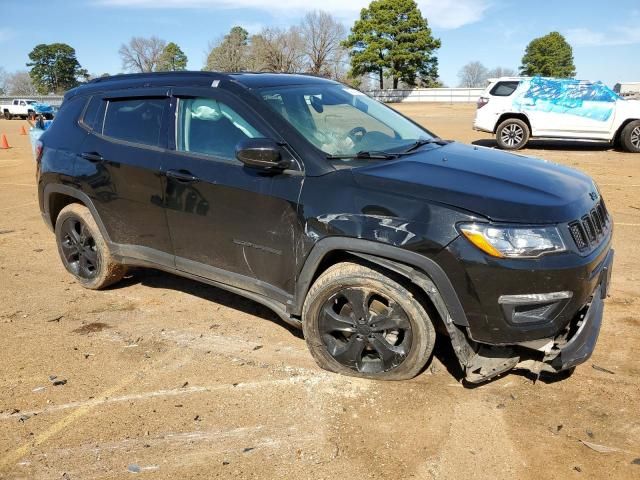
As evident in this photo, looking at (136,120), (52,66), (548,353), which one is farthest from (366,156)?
(52,66)

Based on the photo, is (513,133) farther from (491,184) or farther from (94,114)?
(491,184)

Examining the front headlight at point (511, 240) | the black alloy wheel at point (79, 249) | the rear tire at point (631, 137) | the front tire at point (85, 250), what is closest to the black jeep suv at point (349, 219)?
the front headlight at point (511, 240)

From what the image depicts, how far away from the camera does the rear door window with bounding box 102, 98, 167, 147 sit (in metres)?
4.12

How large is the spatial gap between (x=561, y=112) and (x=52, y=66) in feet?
317

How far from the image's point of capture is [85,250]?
494 cm

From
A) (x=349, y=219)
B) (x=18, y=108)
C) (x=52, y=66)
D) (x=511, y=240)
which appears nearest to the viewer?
(x=511, y=240)

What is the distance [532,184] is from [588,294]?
675 millimetres

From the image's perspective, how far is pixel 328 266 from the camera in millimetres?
3438

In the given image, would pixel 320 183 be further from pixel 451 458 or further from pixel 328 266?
pixel 451 458

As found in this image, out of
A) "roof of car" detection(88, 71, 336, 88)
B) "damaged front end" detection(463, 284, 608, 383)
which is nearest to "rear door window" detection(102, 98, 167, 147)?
"roof of car" detection(88, 71, 336, 88)

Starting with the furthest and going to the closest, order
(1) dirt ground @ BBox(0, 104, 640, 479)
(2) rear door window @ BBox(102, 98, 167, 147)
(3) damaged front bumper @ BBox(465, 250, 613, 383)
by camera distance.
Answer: (2) rear door window @ BBox(102, 98, 167, 147) → (3) damaged front bumper @ BBox(465, 250, 613, 383) → (1) dirt ground @ BBox(0, 104, 640, 479)

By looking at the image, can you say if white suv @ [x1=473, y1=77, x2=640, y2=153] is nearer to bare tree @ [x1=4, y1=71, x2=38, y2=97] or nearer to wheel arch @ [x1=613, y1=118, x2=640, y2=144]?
wheel arch @ [x1=613, y1=118, x2=640, y2=144]

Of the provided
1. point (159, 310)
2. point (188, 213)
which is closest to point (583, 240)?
point (188, 213)

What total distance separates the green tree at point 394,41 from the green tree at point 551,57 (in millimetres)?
24594
